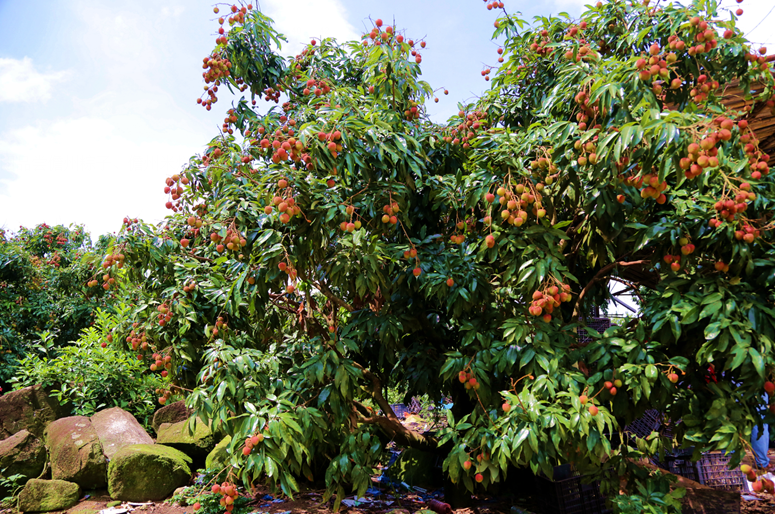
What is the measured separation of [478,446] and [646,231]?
4.81 ft

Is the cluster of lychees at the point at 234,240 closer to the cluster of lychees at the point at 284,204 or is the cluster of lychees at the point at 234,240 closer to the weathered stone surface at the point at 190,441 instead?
the cluster of lychees at the point at 284,204

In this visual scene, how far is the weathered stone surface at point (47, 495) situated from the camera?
148 inches

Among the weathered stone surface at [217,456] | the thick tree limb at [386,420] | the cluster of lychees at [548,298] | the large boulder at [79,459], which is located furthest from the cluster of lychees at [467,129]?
the large boulder at [79,459]

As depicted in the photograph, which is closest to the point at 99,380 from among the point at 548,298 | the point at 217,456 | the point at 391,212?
the point at 217,456

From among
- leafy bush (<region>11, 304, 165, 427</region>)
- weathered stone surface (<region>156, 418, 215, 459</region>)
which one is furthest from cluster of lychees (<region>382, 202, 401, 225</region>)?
leafy bush (<region>11, 304, 165, 427</region>)

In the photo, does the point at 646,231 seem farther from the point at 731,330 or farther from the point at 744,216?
the point at 731,330

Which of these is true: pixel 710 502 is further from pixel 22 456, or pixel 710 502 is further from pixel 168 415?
pixel 22 456

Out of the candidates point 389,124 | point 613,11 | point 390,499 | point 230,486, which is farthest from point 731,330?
point 390,499

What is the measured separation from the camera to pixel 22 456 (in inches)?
166

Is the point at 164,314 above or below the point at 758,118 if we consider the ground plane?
below

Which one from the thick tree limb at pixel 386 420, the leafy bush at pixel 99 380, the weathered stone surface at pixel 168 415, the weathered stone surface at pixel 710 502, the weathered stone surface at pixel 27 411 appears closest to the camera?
the weathered stone surface at pixel 710 502

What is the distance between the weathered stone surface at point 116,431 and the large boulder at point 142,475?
1.44 ft

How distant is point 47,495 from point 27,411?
196cm

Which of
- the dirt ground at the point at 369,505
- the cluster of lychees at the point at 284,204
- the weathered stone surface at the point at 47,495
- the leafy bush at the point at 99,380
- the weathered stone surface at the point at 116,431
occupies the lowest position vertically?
the dirt ground at the point at 369,505
